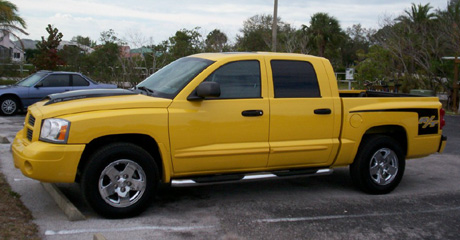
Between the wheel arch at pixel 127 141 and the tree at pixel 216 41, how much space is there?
20.0 m

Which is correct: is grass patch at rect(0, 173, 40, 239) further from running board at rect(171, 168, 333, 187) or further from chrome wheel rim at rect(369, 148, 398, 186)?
chrome wheel rim at rect(369, 148, 398, 186)

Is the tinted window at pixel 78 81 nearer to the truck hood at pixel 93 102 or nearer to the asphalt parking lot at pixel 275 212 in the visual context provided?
the asphalt parking lot at pixel 275 212

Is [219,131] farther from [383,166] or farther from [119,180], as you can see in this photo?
[383,166]

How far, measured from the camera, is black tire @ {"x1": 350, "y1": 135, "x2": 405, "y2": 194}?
6555 mm

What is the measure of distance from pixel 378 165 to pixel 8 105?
11.9 m

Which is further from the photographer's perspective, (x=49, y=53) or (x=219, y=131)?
(x=49, y=53)

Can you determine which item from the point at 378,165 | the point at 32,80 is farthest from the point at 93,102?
the point at 32,80

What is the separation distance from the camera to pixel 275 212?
575 cm

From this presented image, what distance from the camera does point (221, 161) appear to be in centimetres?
568

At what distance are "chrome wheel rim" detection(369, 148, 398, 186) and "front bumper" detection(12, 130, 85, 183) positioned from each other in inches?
151

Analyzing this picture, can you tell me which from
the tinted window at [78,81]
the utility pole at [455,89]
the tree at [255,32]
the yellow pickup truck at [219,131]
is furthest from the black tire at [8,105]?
the tree at [255,32]

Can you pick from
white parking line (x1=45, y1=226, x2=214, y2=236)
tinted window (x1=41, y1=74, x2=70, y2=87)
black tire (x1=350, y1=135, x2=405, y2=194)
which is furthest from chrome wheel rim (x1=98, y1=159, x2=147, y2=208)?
tinted window (x1=41, y1=74, x2=70, y2=87)

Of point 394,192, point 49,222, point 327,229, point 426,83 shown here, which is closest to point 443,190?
point 394,192

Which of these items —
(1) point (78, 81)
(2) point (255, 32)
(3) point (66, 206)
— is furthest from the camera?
(2) point (255, 32)
